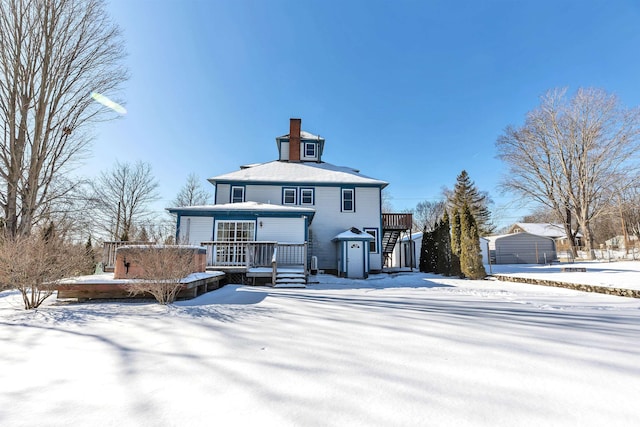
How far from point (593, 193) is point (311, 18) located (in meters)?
25.5

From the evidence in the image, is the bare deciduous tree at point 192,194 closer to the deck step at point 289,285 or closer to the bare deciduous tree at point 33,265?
the deck step at point 289,285

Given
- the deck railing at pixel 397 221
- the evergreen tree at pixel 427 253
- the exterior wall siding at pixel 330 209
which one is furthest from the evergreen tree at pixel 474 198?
the exterior wall siding at pixel 330 209

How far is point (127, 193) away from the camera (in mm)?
29078

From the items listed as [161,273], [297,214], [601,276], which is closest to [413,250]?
[601,276]

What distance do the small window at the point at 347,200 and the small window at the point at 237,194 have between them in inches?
240

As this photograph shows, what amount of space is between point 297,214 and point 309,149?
8.77 m

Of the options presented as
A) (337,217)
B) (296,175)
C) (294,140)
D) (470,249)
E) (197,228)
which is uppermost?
(294,140)

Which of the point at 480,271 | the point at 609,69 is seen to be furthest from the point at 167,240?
the point at 609,69

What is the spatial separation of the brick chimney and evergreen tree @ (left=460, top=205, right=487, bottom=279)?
11.6m

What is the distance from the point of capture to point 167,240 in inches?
296

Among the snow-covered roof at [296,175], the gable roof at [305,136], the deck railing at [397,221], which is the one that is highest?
the gable roof at [305,136]

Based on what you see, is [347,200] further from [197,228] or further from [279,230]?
[197,228]

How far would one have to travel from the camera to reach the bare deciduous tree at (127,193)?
27.6 meters

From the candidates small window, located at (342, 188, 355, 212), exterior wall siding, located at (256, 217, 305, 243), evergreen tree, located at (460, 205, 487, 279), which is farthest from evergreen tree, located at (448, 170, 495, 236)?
exterior wall siding, located at (256, 217, 305, 243)
